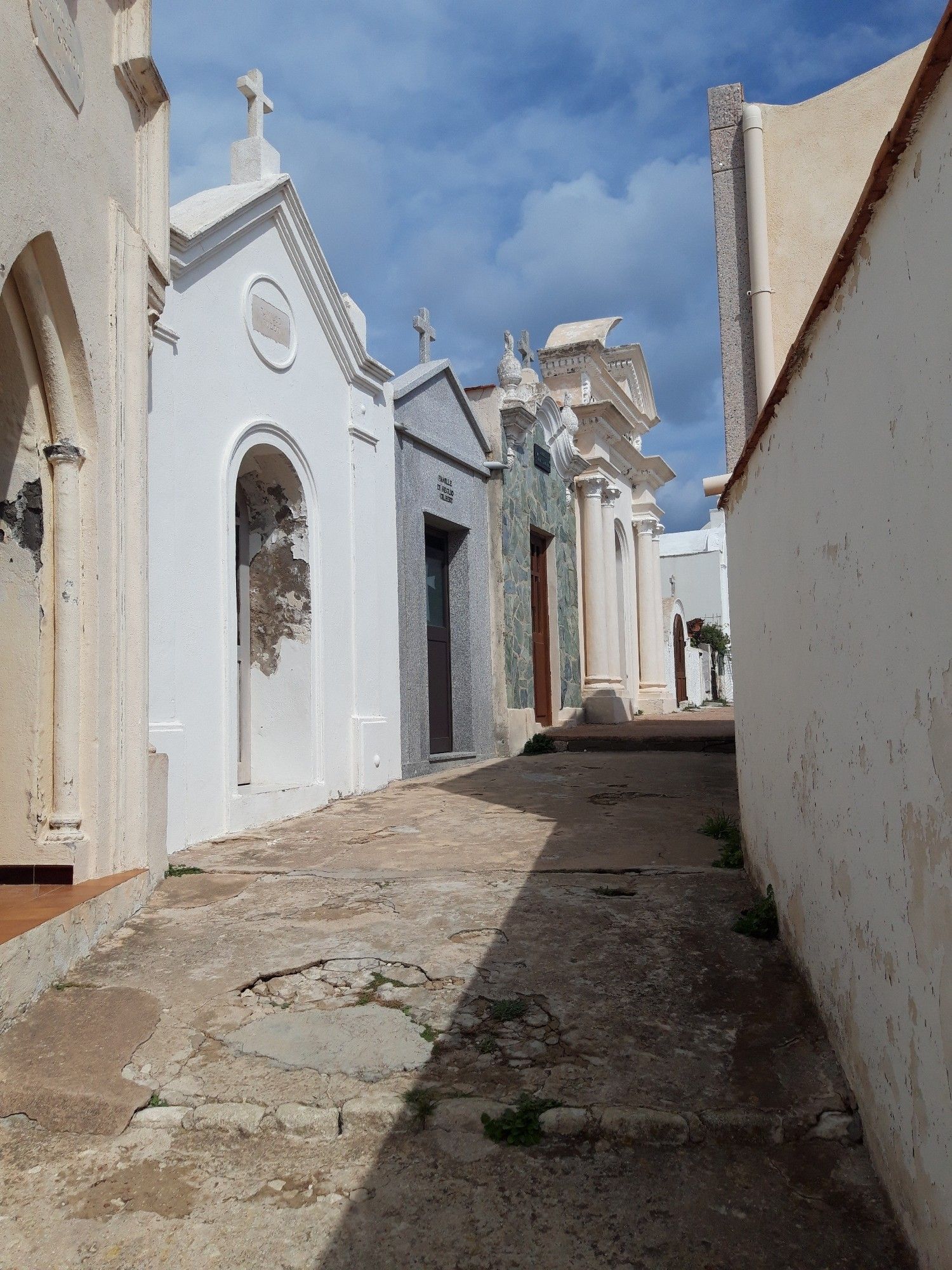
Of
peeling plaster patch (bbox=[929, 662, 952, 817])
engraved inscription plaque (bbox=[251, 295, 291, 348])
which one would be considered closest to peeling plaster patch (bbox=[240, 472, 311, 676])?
engraved inscription plaque (bbox=[251, 295, 291, 348])

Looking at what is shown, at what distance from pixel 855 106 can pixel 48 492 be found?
5.99 meters

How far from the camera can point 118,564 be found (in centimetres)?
405

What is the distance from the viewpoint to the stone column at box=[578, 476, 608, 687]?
1334cm

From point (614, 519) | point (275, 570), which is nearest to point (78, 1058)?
point (275, 570)

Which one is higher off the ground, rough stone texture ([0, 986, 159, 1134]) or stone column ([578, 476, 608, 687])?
stone column ([578, 476, 608, 687])

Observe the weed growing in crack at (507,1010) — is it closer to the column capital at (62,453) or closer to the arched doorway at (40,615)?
the arched doorway at (40,615)

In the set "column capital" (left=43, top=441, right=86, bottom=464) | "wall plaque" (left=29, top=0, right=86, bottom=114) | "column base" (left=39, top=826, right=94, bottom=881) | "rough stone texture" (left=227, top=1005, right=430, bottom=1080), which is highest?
"wall plaque" (left=29, top=0, right=86, bottom=114)

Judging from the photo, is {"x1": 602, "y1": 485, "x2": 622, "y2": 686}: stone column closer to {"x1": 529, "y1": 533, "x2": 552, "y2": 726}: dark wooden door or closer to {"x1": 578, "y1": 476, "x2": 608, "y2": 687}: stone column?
{"x1": 578, "y1": 476, "x2": 608, "y2": 687}: stone column

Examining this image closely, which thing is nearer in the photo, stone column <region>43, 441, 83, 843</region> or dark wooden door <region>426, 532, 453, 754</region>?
stone column <region>43, 441, 83, 843</region>

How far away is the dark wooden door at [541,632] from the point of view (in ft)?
39.9

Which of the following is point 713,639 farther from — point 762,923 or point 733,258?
point 762,923

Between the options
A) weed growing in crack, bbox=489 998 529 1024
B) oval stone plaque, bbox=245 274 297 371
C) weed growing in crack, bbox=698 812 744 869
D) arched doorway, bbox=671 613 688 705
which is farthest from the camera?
arched doorway, bbox=671 613 688 705

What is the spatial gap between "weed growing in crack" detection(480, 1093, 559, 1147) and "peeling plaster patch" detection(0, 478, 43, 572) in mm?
2708

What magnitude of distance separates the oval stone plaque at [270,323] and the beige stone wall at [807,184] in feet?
11.6
